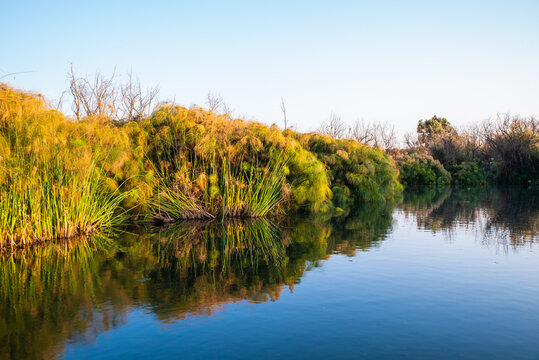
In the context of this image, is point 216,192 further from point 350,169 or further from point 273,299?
point 350,169

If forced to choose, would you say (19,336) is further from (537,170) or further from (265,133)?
(537,170)

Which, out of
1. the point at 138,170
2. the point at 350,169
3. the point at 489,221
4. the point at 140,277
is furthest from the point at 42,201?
the point at 350,169

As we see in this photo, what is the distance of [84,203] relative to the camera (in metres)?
10.4

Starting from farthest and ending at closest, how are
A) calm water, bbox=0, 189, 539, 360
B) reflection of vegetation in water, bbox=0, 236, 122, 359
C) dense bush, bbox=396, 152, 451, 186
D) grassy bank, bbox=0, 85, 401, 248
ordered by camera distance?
dense bush, bbox=396, 152, 451, 186 → grassy bank, bbox=0, 85, 401, 248 → reflection of vegetation in water, bbox=0, 236, 122, 359 → calm water, bbox=0, 189, 539, 360

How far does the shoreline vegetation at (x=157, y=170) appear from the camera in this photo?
9.30m

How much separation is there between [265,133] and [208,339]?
11769mm

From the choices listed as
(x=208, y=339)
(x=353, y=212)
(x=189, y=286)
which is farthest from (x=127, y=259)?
(x=353, y=212)

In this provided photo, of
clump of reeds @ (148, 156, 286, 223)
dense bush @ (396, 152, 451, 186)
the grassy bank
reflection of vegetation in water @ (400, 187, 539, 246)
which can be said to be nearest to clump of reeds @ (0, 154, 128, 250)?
the grassy bank

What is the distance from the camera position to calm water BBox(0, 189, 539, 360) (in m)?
4.54

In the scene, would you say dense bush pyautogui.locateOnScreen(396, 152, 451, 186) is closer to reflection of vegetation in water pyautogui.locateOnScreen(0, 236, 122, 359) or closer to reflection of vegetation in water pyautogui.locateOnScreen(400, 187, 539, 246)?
reflection of vegetation in water pyautogui.locateOnScreen(400, 187, 539, 246)

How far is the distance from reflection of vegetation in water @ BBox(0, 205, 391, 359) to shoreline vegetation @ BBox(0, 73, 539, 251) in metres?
1.08

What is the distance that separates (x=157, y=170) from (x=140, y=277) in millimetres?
7216

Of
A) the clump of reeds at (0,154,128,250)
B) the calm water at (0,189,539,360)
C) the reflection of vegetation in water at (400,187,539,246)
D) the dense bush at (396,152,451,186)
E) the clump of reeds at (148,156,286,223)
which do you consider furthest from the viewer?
the dense bush at (396,152,451,186)

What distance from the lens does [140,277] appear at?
23.7 feet
